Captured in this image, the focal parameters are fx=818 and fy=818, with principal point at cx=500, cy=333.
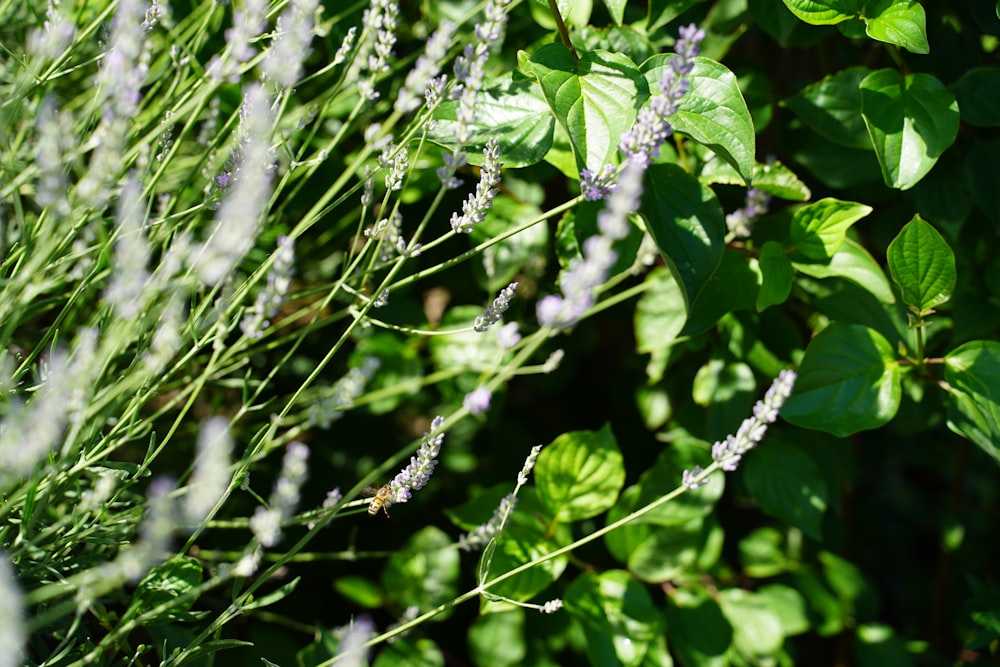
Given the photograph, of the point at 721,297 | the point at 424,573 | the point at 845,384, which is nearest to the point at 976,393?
the point at 845,384

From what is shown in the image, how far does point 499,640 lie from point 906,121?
68cm

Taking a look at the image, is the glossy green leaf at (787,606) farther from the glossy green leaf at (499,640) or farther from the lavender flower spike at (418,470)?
the lavender flower spike at (418,470)

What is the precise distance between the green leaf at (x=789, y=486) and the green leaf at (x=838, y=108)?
1.16ft

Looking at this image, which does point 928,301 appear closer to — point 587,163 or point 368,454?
point 587,163

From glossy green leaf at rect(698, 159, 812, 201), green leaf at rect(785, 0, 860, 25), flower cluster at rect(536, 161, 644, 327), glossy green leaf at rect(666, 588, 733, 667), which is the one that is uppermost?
flower cluster at rect(536, 161, 644, 327)

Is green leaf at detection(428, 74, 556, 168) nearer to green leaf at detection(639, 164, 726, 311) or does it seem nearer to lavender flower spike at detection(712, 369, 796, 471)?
green leaf at detection(639, 164, 726, 311)

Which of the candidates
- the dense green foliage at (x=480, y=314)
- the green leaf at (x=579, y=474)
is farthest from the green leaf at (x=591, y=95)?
the green leaf at (x=579, y=474)

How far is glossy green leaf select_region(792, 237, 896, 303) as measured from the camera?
0.80 metres

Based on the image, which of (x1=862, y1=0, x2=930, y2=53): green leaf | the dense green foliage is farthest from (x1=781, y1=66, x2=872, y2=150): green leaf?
(x1=862, y1=0, x2=930, y2=53): green leaf

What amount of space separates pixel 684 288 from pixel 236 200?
38 cm

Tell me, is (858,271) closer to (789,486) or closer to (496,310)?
(789,486)

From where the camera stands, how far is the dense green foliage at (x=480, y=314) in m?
0.54

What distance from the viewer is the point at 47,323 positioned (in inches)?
40.7

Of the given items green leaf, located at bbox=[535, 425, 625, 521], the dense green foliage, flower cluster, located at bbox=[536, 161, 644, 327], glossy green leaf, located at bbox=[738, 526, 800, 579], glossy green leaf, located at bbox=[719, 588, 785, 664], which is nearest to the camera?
flower cluster, located at bbox=[536, 161, 644, 327]
